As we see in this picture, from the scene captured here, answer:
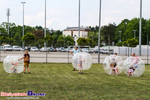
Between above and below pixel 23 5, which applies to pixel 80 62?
below

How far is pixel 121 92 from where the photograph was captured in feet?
34.2

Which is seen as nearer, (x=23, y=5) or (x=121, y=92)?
(x=121, y=92)

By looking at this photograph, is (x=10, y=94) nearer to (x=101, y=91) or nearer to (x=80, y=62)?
(x=101, y=91)

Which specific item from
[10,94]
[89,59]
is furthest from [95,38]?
[10,94]

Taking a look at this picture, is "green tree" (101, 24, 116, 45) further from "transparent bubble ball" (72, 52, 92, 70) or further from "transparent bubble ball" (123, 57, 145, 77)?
"transparent bubble ball" (123, 57, 145, 77)

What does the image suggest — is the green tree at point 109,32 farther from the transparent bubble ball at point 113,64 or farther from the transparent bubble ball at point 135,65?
the transparent bubble ball at point 135,65

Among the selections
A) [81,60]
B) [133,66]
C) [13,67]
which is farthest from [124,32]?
[13,67]

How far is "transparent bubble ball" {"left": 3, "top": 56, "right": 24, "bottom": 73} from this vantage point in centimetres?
1636

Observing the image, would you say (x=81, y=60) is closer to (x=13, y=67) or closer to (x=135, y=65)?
(x=135, y=65)

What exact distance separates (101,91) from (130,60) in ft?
19.7

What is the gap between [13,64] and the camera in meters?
16.5

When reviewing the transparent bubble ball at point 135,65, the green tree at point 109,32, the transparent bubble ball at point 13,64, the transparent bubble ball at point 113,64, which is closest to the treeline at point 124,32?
the green tree at point 109,32

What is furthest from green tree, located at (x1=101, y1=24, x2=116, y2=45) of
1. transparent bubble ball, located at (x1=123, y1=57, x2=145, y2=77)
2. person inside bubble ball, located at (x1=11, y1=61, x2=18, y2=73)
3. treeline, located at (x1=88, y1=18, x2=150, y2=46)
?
person inside bubble ball, located at (x1=11, y1=61, x2=18, y2=73)

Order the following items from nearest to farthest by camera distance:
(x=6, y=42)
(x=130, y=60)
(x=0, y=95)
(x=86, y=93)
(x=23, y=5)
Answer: (x=0, y=95) → (x=86, y=93) → (x=130, y=60) → (x=6, y=42) → (x=23, y=5)
